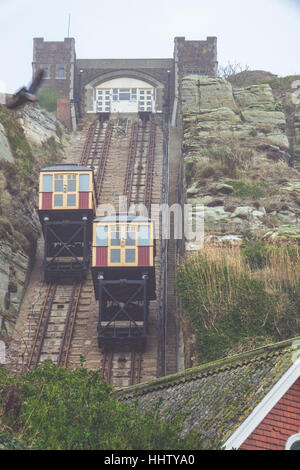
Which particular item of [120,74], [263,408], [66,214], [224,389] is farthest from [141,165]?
[263,408]

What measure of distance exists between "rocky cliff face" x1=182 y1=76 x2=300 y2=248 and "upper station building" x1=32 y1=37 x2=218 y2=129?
1050 centimetres

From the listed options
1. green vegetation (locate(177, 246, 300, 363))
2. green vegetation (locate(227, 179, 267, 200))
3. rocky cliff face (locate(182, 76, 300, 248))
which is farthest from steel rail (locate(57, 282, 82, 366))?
Result: green vegetation (locate(227, 179, 267, 200))

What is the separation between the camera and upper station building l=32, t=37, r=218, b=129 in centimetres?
6769

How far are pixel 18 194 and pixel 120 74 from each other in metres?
31.9

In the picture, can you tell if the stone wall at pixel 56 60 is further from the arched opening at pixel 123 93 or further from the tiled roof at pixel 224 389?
the tiled roof at pixel 224 389

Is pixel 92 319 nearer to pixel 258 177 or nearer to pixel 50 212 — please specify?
pixel 50 212

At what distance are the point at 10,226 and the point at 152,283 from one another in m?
8.51

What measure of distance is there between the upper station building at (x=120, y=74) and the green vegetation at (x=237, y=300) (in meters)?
39.3

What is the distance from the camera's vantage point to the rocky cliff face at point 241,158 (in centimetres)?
3747

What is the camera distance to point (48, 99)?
65.1 meters

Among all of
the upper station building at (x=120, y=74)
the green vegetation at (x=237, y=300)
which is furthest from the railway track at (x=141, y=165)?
the green vegetation at (x=237, y=300)

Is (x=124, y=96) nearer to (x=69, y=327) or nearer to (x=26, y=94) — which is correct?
(x=69, y=327)

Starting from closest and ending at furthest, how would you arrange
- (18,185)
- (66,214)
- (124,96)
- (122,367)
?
(122,367)
(66,214)
(18,185)
(124,96)

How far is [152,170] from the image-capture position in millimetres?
49688
